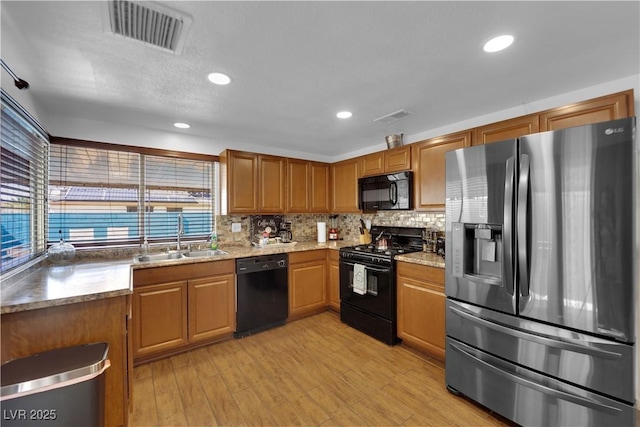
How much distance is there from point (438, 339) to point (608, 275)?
1362 millimetres

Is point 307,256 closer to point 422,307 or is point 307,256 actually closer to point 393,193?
point 393,193

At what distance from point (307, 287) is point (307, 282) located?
0.06m

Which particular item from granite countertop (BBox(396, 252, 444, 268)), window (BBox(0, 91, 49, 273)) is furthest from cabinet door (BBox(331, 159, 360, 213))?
window (BBox(0, 91, 49, 273))

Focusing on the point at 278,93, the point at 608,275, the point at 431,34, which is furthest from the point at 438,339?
the point at 278,93

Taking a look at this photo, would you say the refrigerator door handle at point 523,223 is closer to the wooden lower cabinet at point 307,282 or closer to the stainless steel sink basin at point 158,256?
the wooden lower cabinet at point 307,282

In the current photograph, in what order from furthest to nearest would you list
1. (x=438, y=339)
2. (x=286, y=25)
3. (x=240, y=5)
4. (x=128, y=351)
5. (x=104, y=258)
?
(x=104, y=258) < (x=438, y=339) < (x=128, y=351) < (x=286, y=25) < (x=240, y=5)

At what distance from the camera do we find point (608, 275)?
4.55 feet

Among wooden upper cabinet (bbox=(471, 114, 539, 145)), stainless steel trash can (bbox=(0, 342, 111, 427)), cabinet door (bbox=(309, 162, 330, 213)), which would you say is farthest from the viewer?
cabinet door (bbox=(309, 162, 330, 213))

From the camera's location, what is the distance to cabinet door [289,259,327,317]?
11.1ft

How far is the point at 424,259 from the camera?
8.34 ft

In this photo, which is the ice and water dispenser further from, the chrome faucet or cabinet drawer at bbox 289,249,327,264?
the chrome faucet

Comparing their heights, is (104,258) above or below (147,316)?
above

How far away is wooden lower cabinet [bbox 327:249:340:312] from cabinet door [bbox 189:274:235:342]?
4.29 ft

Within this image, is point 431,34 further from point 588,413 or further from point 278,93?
point 588,413
